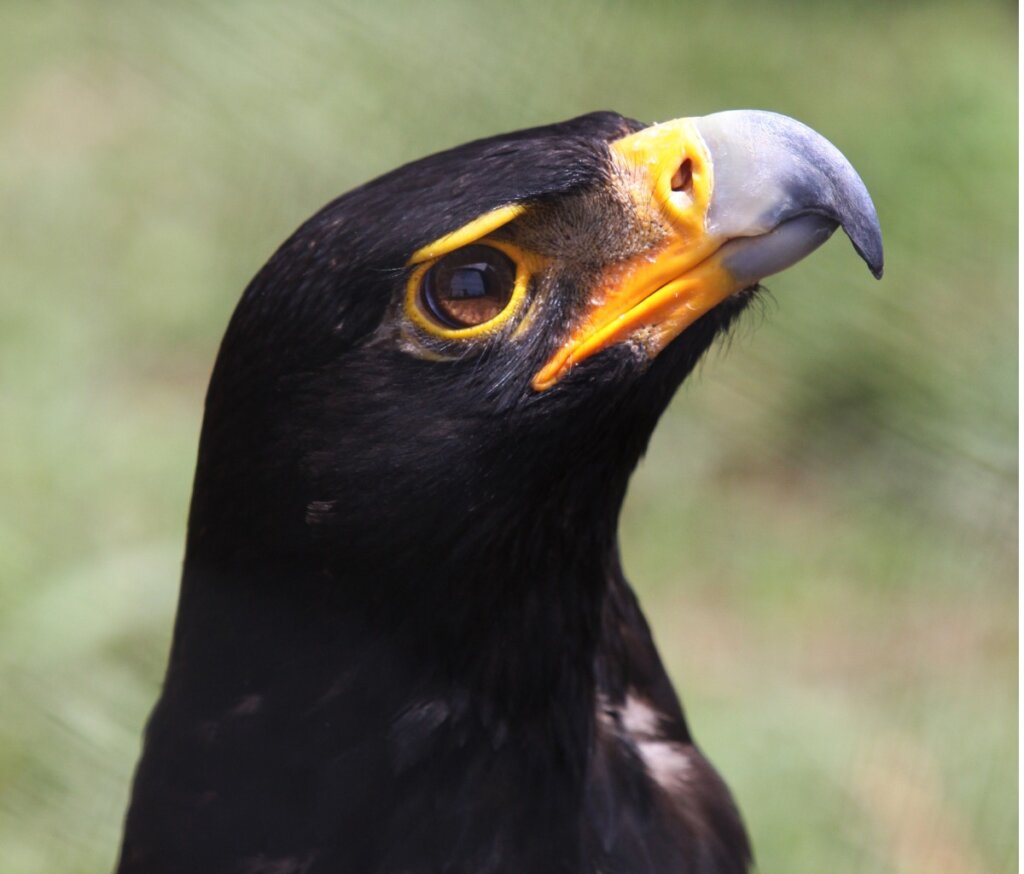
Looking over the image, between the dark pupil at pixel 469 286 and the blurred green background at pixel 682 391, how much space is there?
75.4 inches

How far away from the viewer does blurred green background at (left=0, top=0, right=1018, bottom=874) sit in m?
4.25

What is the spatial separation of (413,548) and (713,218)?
0.63m

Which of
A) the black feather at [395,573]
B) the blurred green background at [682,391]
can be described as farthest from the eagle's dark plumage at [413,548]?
the blurred green background at [682,391]

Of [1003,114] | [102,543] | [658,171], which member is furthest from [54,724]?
[1003,114]

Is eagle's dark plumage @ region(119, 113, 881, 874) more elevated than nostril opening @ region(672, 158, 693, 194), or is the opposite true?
nostril opening @ region(672, 158, 693, 194)

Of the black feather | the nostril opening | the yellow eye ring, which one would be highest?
the nostril opening

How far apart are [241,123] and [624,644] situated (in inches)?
98.3

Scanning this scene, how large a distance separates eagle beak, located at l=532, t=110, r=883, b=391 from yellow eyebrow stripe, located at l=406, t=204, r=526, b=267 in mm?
180

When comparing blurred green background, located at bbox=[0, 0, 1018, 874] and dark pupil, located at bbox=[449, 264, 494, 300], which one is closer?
dark pupil, located at bbox=[449, 264, 494, 300]

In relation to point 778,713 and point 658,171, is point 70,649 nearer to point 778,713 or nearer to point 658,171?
point 778,713

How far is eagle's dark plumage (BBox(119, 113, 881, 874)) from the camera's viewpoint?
233cm

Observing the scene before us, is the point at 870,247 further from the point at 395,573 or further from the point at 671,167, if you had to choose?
the point at 395,573

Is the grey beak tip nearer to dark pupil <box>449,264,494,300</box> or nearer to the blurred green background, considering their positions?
dark pupil <box>449,264,494,300</box>

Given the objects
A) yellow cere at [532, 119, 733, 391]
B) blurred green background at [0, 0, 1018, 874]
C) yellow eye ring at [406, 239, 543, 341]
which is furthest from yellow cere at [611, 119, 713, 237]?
blurred green background at [0, 0, 1018, 874]
